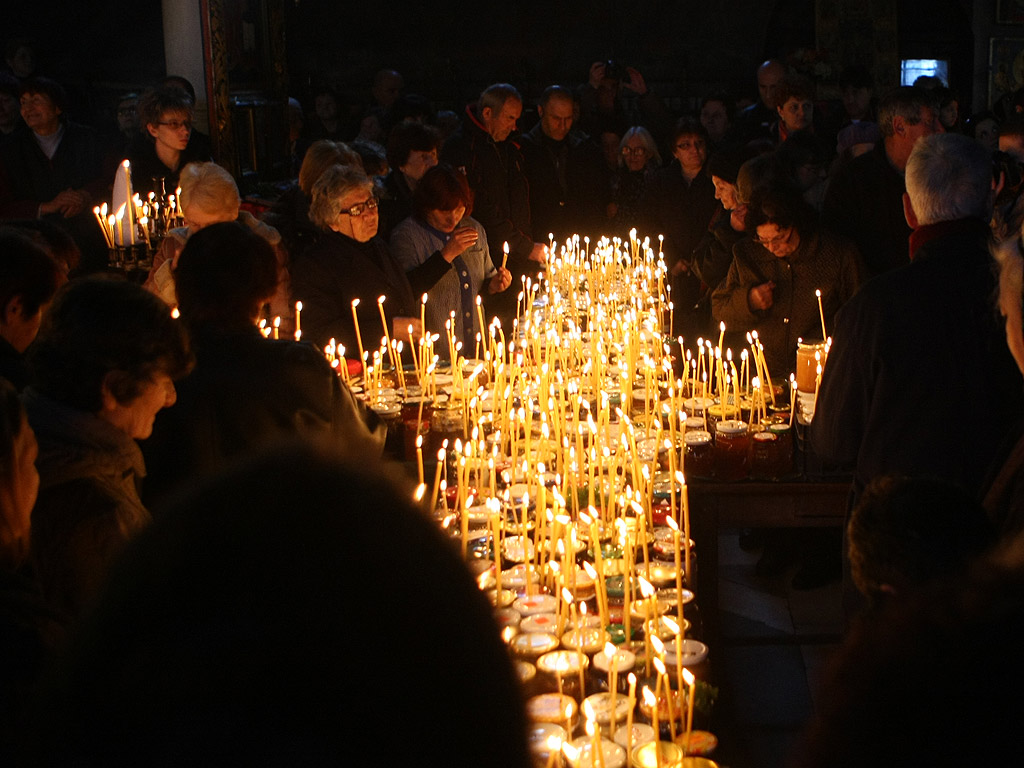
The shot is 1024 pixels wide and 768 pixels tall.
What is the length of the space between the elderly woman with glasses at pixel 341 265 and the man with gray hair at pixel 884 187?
2084 mm

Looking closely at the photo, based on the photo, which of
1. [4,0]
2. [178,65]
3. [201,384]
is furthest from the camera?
[4,0]

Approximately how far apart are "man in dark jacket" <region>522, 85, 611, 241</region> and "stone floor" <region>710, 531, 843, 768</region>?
4529mm

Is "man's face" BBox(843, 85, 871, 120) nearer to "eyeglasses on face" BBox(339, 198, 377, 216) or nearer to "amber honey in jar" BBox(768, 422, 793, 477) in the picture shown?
"eyeglasses on face" BBox(339, 198, 377, 216)

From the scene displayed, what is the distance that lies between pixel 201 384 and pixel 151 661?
6.73ft

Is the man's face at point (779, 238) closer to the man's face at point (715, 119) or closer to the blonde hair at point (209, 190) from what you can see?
the blonde hair at point (209, 190)

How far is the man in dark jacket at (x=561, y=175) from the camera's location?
905cm

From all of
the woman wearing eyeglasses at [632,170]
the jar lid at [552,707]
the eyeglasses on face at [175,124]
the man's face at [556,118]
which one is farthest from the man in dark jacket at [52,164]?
the jar lid at [552,707]

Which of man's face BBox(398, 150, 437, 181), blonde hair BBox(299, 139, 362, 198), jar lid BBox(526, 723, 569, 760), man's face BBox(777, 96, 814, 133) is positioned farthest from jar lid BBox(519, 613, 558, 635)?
man's face BBox(777, 96, 814, 133)

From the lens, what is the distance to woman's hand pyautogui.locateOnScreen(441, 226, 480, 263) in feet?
17.8

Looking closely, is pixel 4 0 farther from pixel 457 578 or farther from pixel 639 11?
pixel 457 578

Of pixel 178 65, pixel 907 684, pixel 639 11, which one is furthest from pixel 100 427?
pixel 639 11

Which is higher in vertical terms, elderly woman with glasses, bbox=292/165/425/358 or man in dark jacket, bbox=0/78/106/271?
man in dark jacket, bbox=0/78/106/271

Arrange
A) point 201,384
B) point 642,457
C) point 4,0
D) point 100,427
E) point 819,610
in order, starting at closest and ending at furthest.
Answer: point 100,427 → point 201,384 → point 642,457 → point 819,610 → point 4,0

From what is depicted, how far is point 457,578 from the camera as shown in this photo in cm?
79
